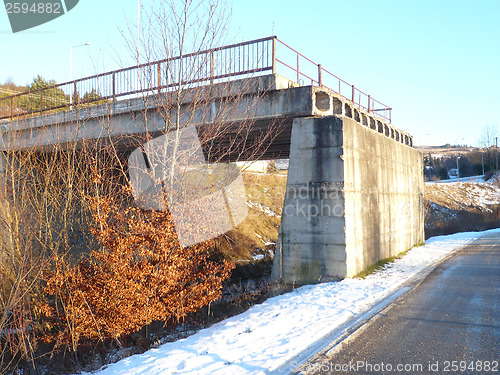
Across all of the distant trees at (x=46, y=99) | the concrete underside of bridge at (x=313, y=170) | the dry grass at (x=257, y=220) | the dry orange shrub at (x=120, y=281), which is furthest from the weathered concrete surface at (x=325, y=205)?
the distant trees at (x=46, y=99)

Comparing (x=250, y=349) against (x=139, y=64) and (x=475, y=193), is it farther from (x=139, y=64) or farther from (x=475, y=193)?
(x=475, y=193)

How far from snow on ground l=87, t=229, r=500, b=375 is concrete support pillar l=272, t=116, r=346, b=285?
58 centimetres

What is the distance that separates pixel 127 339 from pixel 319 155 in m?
6.56

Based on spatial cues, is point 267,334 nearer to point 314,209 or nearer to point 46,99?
point 314,209

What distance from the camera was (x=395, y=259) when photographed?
45.4ft

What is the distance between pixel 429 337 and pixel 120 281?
19.6ft

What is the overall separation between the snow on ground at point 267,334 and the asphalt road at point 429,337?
0.54 meters

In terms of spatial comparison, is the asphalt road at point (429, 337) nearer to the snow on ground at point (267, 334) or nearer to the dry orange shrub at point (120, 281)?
the snow on ground at point (267, 334)

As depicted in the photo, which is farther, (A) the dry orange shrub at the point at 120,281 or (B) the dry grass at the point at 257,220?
(B) the dry grass at the point at 257,220

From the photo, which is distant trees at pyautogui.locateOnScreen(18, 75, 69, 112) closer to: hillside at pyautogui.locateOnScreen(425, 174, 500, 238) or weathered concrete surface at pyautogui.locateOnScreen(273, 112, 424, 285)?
weathered concrete surface at pyautogui.locateOnScreen(273, 112, 424, 285)

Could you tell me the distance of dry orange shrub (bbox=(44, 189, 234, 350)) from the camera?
8.49 meters

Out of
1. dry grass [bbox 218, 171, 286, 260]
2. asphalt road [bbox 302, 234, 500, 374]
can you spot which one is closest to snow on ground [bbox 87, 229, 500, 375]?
asphalt road [bbox 302, 234, 500, 374]

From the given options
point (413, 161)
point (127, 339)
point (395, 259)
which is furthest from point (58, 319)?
point (413, 161)

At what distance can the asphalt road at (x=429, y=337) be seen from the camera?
16.8 feet
